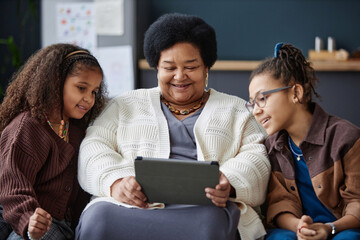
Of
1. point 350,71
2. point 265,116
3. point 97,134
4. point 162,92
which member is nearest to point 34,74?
point 97,134

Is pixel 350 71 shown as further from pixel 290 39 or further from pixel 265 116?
pixel 265 116

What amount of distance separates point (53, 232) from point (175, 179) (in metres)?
0.46

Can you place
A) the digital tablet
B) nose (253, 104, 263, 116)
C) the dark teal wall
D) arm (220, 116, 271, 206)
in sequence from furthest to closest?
the dark teal wall, nose (253, 104, 263, 116), arm (220, 116, 271, 206), the digital tablet

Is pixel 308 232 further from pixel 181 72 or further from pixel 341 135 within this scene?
pixel 181 72

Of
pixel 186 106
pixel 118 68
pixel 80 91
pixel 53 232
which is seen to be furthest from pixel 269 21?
pixel 53 232

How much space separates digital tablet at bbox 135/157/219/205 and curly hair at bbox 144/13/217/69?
2.14ft

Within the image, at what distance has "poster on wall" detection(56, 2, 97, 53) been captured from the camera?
3.75 meters

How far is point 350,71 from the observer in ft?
11.0

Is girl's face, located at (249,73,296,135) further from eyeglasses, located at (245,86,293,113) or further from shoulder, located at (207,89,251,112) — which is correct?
shoulder, located at (207,89,251,112)

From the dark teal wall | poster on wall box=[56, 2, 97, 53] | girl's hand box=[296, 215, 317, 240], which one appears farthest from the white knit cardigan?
the dark teal wall

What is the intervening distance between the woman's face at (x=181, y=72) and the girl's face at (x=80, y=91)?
0.29 m

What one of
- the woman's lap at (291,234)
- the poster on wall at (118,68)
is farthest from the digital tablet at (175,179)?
the poster on wall at (118,68)

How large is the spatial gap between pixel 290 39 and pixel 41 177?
2.89 meters

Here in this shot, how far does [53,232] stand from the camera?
1550 millimetres
